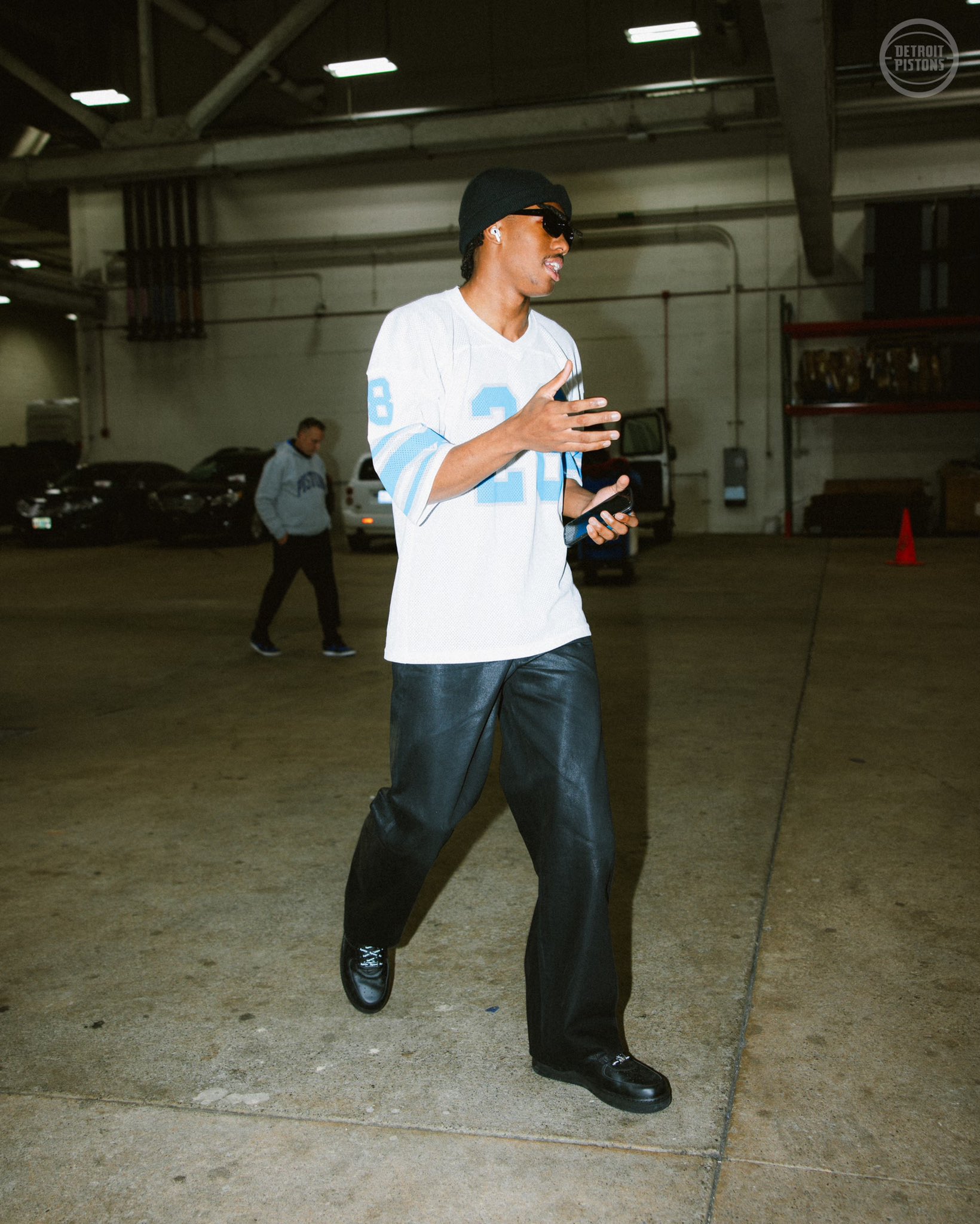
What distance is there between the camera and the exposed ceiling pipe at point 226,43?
17.8 m

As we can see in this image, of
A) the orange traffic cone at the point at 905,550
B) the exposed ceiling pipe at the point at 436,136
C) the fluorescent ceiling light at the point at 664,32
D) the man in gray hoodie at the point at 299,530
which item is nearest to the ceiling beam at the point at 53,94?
the exposed ceiling pipe at the point at 436,136

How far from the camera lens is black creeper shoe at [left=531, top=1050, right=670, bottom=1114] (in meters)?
2.28

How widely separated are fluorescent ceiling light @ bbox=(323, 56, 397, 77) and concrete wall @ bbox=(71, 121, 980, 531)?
2620 millimetres

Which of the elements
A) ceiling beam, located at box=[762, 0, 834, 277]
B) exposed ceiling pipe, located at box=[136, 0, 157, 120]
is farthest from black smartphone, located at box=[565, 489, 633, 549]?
exposed ceiling pipe, located at box=[136, 0, 157, 120]

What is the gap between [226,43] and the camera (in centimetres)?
1914

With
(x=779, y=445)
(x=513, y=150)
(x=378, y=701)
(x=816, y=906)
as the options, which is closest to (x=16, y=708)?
(x=378, y=701)

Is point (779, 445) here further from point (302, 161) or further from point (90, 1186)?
point (90, 1186)

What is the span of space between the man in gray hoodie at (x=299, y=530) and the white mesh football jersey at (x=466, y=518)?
5.48 m

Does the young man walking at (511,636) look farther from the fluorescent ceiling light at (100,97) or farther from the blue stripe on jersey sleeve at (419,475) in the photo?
the fluorescent ceiling light at (100,97)

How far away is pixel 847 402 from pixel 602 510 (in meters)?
16.3

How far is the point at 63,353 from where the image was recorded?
1236 inches

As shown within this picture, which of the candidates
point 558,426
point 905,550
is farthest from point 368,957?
point 905,550

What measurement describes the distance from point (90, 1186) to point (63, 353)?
107 feet

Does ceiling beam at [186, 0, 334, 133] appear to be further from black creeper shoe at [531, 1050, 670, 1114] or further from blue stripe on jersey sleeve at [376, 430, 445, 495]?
black creeper shoe at [531, 1050, 670, 1114]
